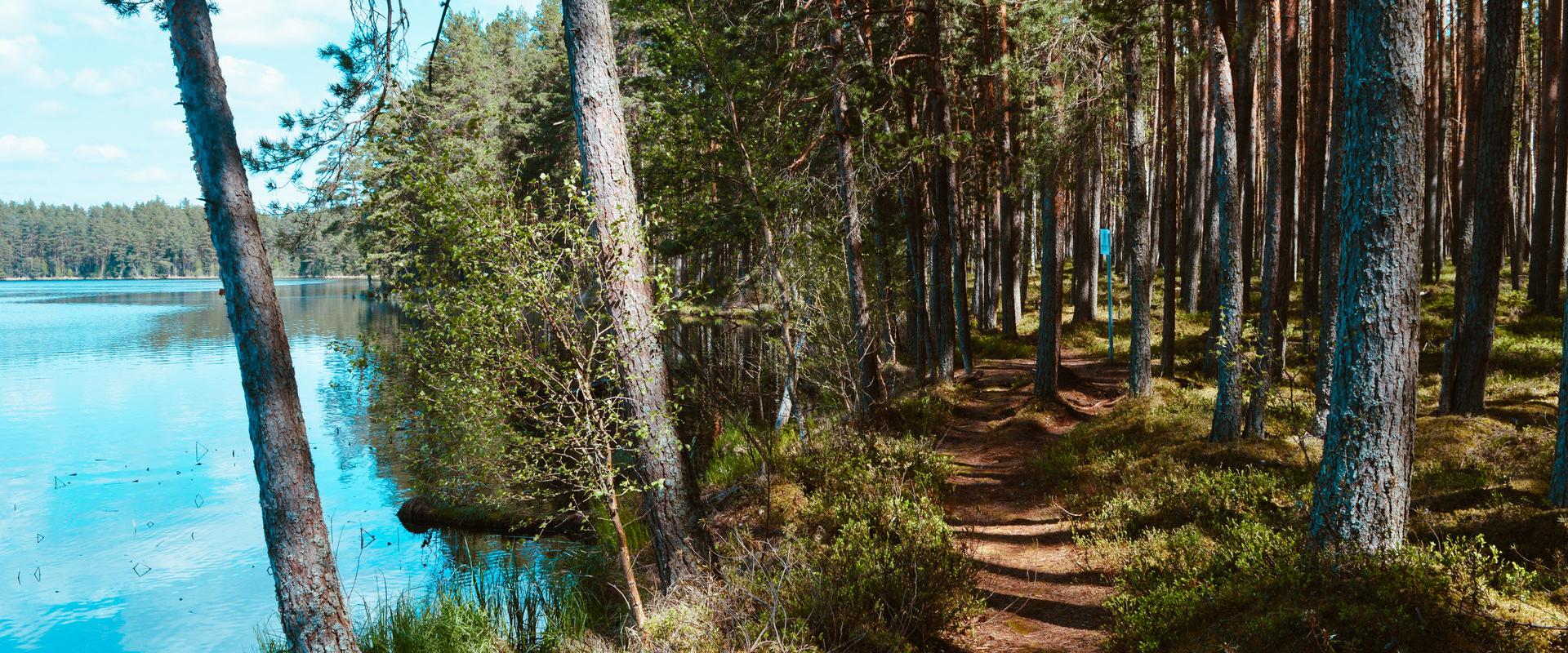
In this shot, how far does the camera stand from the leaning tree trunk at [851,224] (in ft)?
39.6

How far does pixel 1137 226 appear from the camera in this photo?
11820mm

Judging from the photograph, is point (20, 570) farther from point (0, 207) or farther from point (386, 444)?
point (0, 207)

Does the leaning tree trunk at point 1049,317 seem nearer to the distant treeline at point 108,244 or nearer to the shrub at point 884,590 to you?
the shrub at point 884,590

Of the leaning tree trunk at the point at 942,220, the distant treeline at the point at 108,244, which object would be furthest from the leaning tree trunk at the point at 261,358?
the distant treeline at the point at 108,244

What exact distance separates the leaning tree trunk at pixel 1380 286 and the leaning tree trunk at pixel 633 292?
15.7ft

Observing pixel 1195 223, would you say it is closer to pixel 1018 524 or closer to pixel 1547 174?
pixel 1547 174

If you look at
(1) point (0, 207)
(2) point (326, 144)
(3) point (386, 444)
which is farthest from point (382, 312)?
(1) point (0, 207)

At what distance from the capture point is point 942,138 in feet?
42.9

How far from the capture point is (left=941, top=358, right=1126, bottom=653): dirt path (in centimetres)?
590

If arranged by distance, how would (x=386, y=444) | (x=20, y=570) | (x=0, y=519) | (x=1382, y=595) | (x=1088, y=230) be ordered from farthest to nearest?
1. (x=1088, y=230)
2. (x=386, y=444)
3. (x=0, y=519)
4. (x=20, y=570)
5. (x=1382, y=595)

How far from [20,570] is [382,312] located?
151 ft

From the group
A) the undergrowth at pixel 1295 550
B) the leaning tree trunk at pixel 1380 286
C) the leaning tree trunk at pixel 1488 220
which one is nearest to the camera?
the undergrowth at pixel 1295 550

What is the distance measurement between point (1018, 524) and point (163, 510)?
1464 cm

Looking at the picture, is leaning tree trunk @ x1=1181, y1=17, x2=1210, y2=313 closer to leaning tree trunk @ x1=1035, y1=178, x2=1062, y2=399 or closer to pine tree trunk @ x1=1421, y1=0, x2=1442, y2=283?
pine tree trunk @ x1=1421, y1=0, x2=1442, y2=283
